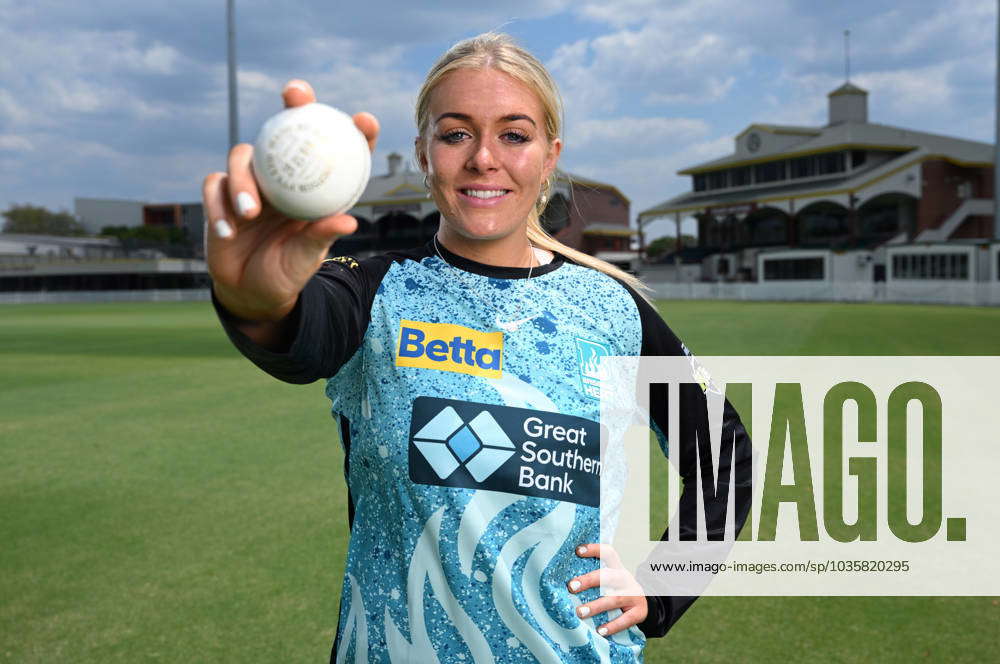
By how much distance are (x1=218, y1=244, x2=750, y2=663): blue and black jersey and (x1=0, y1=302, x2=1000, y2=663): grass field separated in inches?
91.5

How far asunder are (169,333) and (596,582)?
24.1 m

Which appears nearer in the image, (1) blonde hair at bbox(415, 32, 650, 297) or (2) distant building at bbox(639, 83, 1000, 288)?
(1) blonde hair at bbox(415, 32, 650, 297)

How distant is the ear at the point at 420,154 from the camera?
2.20 metres

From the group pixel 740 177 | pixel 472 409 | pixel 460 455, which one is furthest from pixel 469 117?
pixel 740 177

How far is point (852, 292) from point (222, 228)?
4350 centimetres

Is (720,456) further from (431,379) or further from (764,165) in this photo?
(764,165)

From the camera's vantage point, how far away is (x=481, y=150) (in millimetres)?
2008

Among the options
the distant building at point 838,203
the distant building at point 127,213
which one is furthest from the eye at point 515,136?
the distant building at point 127,213

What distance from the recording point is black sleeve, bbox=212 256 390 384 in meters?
1.72

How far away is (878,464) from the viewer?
7344mm

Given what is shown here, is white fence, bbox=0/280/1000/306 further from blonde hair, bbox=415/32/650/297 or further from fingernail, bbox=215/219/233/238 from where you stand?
fingernail, bbox=215/219/233/238

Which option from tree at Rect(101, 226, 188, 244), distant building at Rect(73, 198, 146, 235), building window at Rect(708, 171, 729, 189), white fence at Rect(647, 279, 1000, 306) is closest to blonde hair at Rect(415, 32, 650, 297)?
white fence at Rect(647, 279, 1000, 306)

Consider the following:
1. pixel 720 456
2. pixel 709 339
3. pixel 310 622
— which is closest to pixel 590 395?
pixel 720 456

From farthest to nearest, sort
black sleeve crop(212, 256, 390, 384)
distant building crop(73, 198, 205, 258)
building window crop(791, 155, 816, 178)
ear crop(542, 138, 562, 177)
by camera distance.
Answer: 1. distant building crop(73, 198, 205, 258)
2. building window crop(791, 155, 816, 178)
3. ear crop(542, 138, 562, 177)
4. black sleeve crop(212, 256, 390, 384)
